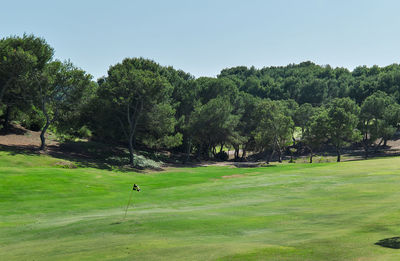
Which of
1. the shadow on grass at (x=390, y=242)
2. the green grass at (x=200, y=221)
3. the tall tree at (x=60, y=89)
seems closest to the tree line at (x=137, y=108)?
the tall tree at (x=60, y=89)

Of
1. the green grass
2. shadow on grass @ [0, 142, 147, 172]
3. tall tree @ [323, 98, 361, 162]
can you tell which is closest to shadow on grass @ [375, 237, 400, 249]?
the green grass

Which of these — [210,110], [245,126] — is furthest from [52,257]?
[245,126]

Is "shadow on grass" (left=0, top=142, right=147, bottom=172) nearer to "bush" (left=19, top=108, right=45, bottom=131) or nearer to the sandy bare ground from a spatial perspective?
the sandy bare ground

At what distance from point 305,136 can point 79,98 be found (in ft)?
208

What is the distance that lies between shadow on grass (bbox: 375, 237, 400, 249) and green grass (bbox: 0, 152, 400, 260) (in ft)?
1.43

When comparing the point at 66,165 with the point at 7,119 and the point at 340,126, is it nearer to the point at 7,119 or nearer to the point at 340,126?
the point at 7,119

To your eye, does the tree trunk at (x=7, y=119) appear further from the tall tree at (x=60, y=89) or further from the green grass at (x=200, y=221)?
the green grass at (x=200, y=221)

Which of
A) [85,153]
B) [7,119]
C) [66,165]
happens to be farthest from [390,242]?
[7,119]

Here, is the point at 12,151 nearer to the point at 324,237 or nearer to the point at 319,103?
the point at 324,237

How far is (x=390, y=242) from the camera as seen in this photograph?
523 inches

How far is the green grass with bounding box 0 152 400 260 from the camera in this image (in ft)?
43.2

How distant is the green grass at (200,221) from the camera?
13.2m

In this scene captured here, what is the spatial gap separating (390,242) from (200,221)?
9.68 metres

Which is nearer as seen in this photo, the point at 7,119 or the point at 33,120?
the point at 7,119
